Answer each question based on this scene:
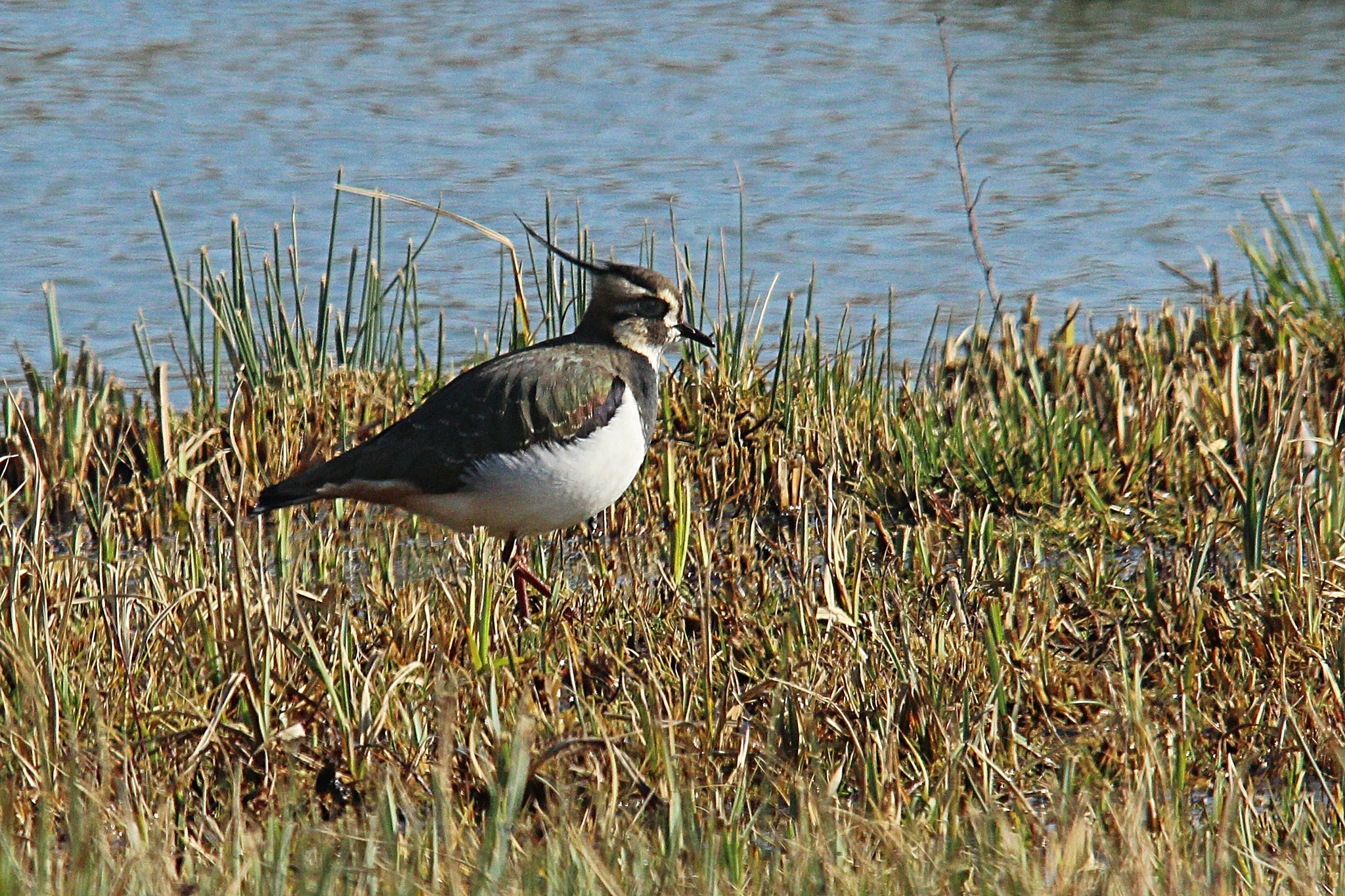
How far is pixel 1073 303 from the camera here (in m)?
7.54

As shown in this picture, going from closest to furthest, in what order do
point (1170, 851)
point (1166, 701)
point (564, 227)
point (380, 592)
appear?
point (1170, 851) < point (1166, 701) < point (380, 592) < point (564, 227)

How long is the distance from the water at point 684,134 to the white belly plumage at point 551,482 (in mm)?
3667

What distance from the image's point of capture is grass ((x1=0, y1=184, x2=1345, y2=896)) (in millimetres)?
3211

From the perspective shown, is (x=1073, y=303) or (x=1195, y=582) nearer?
(x=1195, y=582)

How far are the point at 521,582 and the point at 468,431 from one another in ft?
1.50

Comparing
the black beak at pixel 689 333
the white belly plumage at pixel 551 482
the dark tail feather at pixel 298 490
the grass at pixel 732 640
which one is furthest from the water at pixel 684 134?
the white belly plumage at pixel 551 482

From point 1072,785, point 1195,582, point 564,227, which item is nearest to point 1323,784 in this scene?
point 1072,785

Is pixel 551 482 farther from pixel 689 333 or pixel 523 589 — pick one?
pixel 689 333

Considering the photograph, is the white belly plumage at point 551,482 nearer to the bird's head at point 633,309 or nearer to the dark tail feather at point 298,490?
the dark tail feather at point 298,490

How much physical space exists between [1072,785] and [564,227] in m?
7.30

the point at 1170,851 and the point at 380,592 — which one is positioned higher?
the point at 1170,851

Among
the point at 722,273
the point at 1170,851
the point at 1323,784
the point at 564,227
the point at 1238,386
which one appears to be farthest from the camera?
the point at 564,227

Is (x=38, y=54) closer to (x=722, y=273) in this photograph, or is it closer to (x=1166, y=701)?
(x=722, y=273)

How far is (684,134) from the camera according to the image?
13.0m
